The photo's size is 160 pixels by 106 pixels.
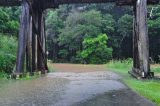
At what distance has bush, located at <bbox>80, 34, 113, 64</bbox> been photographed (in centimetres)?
5609

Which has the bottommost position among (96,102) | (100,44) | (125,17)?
(96,102)

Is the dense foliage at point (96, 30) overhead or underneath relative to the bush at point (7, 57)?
overhead

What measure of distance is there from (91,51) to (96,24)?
548cm

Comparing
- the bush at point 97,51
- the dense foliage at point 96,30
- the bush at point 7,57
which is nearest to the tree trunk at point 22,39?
the bush at point 7,57

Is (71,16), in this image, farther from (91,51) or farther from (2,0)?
(2,0)

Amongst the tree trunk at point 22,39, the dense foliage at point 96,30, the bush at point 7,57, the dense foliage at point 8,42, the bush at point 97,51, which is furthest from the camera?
the dense foliage at point 96,30

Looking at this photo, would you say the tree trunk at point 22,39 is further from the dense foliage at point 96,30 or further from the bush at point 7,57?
the dense foliage at point 96,30

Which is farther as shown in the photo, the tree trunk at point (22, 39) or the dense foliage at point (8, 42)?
the dense foliage at point (8, 42)

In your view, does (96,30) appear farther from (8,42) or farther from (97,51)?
(8,42)

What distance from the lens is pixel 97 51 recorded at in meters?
56.5

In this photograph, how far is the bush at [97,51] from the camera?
5609cm

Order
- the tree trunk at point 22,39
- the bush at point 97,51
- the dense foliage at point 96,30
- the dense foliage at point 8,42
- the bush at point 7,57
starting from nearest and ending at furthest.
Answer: the tree trunk at point 22,39 → the bush at point 7,57 → the dense foliage at point 8,42 → the bush at point 97,51 → the dense foliage at point 96,30

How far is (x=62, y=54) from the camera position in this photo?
218 ft

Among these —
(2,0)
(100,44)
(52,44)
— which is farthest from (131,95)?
(52,44)
